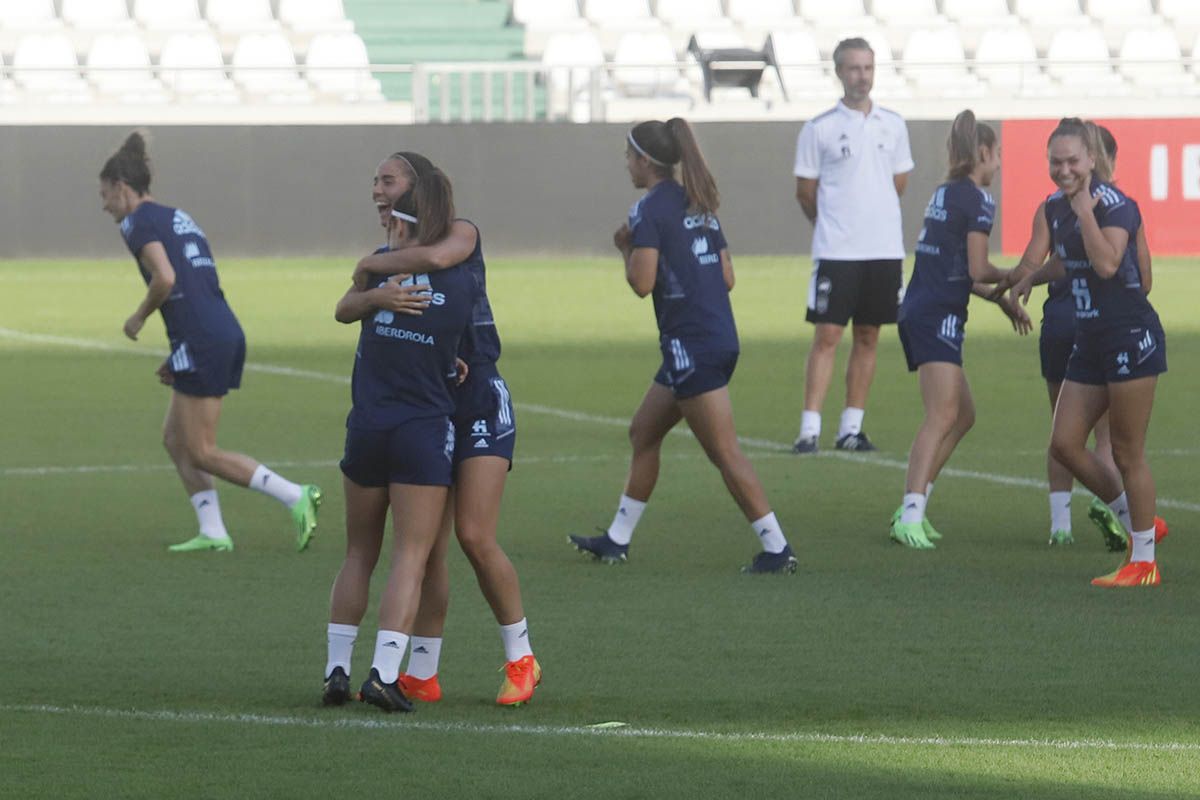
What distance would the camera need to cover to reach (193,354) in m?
9.86

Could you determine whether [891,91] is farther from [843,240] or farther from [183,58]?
[843,240]

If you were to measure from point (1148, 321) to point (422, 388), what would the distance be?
3349mm

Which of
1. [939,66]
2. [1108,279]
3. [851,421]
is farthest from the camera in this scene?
[939,66]

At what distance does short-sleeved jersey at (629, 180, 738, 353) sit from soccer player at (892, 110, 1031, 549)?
4.14 ft

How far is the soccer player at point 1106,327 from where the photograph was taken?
331 inches

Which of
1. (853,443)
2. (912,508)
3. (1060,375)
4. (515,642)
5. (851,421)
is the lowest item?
(853,443)

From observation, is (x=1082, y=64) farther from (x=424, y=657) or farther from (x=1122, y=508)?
(x=424, y=657)

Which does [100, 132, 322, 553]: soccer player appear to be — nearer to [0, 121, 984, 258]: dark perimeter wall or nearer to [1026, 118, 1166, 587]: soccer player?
[1026, 118, 1166, 587]: soccer player

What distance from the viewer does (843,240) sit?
536 inches

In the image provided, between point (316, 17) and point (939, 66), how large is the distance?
10.4m

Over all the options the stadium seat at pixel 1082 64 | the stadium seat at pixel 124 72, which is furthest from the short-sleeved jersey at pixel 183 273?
the stadium seat at pixel 1082 64

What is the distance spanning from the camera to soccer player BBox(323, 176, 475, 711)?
649cm

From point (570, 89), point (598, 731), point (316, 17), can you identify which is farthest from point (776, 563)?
point (316, 17)

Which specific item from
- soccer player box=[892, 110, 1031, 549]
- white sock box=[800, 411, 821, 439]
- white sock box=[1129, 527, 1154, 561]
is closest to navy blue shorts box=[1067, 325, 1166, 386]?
white sock box=[1129, 527, 1154, 561]
